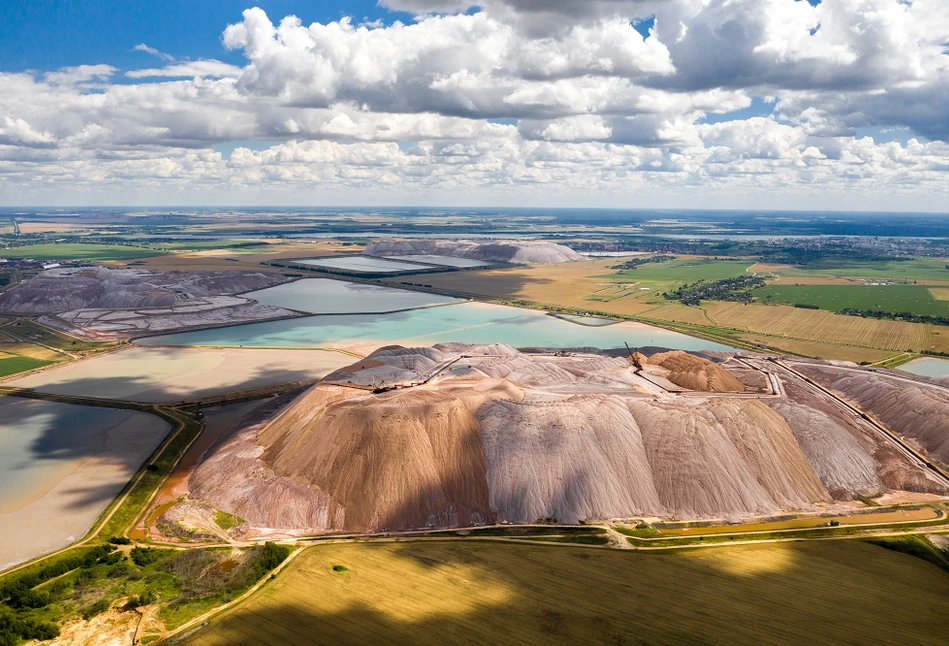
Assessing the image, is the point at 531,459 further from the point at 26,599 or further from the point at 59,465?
the point at 59,465

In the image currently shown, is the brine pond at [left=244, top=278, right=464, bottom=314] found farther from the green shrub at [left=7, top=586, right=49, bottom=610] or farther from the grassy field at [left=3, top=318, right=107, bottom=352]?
the green shrub at [left=7, top=586, right=49, bottom=610]

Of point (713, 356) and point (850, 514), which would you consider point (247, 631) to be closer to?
point (850, 514)

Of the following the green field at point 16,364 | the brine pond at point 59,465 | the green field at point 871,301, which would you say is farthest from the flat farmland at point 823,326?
the green field at point 16,364

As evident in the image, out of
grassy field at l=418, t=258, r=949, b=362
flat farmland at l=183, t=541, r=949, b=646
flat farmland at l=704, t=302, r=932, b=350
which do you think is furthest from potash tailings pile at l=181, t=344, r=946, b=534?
flat farmland at l=704, t=302, r=932, b=350

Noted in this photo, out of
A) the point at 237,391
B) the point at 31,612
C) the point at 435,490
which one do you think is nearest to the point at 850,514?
the point at 435,490

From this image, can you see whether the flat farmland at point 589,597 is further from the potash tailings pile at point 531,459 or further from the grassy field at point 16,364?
the grassy field at point 16,364
